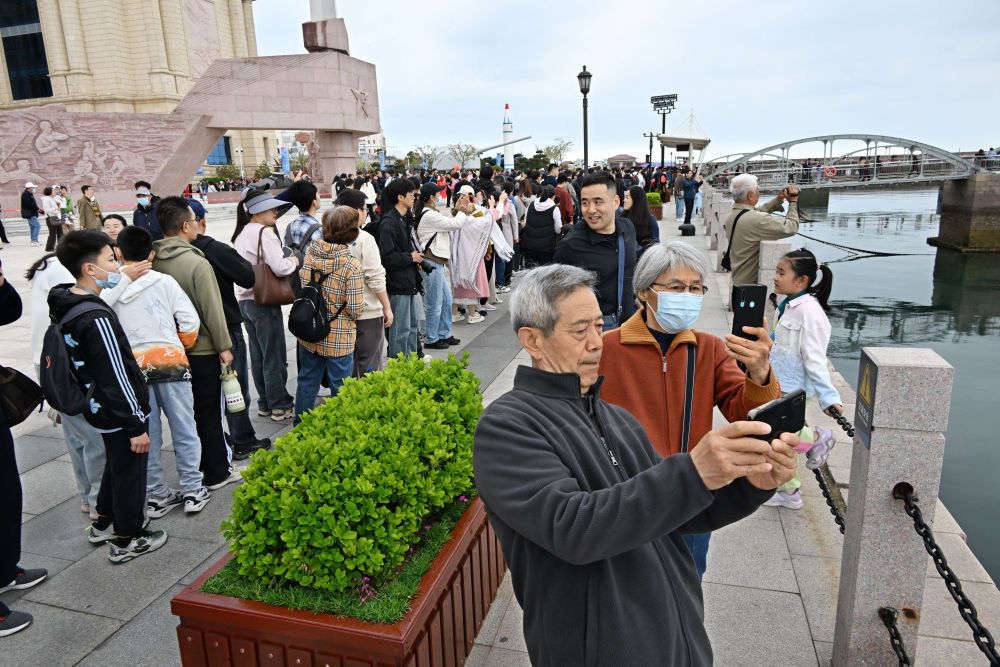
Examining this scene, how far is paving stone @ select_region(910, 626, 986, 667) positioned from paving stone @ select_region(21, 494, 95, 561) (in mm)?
4815

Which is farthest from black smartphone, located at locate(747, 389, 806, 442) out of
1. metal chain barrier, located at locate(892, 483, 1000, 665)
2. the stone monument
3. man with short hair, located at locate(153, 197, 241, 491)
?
the stone monument

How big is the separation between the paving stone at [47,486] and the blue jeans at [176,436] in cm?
86

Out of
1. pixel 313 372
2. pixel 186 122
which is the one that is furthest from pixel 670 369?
pixel 186 122

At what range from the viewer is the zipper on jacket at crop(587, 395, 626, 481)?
1.67 meters

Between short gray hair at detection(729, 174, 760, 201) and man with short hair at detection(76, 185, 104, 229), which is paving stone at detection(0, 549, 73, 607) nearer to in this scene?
short gray hair at detection(729, 174, 760, 201)

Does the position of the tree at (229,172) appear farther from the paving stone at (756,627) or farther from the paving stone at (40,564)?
the paving stone at (756,627)

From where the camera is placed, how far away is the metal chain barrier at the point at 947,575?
7.21 feet

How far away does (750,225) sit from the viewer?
594 centimetres

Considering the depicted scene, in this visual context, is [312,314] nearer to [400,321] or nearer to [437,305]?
[400,321]

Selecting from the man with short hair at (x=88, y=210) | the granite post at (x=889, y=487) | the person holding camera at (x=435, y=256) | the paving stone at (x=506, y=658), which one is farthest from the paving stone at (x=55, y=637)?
the man with short hair at (x=88, y=210)

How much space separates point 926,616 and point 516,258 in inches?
447

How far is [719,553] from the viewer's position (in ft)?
13.1

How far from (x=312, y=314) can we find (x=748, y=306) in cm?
367

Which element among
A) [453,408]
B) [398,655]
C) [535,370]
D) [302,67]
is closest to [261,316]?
[453,408]
